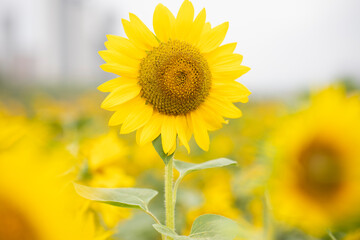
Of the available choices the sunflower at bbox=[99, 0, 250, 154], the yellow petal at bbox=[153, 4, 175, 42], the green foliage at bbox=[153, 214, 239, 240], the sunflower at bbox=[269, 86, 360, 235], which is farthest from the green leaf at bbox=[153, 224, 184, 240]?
the yellow petal at bbox=[153, 4, 175, 42]

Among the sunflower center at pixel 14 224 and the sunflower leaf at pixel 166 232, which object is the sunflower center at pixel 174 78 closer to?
the sunflower leaf at pixel 166 232

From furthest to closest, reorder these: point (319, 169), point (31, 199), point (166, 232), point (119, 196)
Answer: point (319, 169) → point (119, 196) → point (166, 232) → point (31, 199)

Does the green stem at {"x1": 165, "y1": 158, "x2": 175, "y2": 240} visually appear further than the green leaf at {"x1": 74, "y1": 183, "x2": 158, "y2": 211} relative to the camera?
Yes

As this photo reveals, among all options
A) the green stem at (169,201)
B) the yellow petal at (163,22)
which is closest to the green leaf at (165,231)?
the green stem at (169,201)

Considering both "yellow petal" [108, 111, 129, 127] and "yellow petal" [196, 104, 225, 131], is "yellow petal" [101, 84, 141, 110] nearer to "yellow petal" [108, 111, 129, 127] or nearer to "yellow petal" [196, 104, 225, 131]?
"yellow petal" [108, 111, 129, 127]

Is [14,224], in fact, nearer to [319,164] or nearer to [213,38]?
[213,38]

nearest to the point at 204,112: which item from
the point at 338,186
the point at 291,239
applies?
the point at 338,186

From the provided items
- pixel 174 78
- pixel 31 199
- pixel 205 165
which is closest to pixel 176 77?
pixel 174 78
